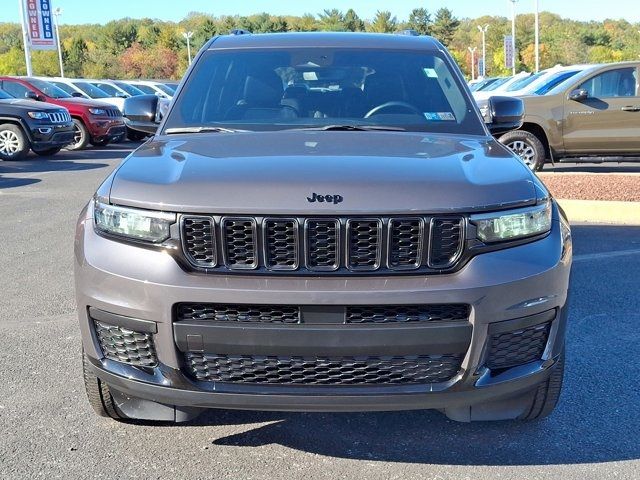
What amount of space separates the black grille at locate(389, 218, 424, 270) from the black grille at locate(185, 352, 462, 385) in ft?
1.12

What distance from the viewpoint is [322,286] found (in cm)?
279

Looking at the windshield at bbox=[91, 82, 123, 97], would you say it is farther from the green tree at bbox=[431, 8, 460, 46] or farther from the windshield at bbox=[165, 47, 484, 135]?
the green tree at bbox=[431, 8, 460, 46]

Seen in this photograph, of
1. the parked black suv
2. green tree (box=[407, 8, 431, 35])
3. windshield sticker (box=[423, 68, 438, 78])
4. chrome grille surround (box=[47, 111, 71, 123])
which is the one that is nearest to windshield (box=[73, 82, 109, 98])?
chrome grille surround (box=[47, 111, 71, 123])

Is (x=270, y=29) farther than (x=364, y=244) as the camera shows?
Yes

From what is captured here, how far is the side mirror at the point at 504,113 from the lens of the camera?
470cm

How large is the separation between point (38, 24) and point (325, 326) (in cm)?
3017

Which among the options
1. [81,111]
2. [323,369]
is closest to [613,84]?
[323,369]

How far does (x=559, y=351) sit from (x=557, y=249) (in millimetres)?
408

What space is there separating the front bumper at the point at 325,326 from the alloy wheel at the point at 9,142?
45.6ft

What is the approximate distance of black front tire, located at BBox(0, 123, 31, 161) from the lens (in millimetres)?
15680

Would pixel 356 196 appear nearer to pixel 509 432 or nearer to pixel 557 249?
pixel 557 249

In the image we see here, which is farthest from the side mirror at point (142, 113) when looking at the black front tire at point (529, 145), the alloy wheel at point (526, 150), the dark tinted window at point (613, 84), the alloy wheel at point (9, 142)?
the alloy wheel at point (9, 142)

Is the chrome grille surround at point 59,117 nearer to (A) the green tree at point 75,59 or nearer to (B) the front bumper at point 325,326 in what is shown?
(B) the front bumper at point 325,326

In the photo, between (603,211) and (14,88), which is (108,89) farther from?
(603,211)
